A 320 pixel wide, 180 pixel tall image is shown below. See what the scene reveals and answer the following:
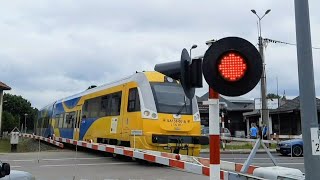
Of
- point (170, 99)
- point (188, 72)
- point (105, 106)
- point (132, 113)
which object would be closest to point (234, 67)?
point (188, 72)

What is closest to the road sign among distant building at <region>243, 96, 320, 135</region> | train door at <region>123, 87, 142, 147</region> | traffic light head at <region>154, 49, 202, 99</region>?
traffic light head at <region>154, 49, 202, 99</region>

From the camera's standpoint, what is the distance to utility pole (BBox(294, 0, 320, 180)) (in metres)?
4.57

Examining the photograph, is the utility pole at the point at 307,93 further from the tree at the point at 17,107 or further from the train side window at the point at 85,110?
the tree at the point at 17,107

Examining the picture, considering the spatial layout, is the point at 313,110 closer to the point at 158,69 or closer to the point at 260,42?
the point at 158,69

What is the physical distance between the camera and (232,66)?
429cm

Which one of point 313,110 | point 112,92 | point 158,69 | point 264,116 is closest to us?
point 313,110

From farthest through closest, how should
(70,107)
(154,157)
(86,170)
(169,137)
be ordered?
(70,107) < (169,137) < (86,170) < (154,157)

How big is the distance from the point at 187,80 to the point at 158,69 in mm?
469

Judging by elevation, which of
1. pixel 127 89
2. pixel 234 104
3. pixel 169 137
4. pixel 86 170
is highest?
pixel 234 104

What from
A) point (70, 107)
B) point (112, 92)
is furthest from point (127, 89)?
point (70, 107)

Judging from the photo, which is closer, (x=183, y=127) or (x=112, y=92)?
(x=183, y=127)

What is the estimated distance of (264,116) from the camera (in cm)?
2983

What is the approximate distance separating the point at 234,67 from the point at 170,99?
1150cm

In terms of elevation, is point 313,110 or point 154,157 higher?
point 313,110
